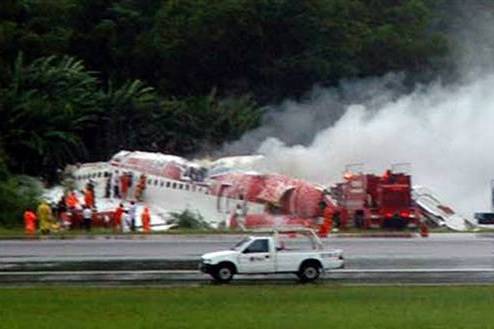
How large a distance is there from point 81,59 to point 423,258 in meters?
40.3

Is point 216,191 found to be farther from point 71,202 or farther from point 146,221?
point 71,202

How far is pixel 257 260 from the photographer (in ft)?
101

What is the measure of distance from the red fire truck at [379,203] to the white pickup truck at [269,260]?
20.7 metres

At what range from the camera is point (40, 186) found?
59.0 metres

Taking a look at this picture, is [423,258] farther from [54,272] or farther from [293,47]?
[293,47]

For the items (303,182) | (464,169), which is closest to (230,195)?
(303,182)

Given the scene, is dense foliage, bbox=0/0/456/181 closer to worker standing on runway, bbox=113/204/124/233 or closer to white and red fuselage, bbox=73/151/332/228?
white and red fuselage, bbox=73/151/332/228

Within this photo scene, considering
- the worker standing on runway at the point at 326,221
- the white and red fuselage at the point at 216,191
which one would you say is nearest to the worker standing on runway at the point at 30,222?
the white and red fuselage at the point at 216,191

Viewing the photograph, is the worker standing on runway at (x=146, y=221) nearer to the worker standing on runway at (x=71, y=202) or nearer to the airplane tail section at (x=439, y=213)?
the worker standing on runway at (x=71, y=202)

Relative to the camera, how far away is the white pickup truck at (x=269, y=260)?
30.4 metres

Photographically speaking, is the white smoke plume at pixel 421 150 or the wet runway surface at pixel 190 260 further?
the white smoke plume at pixel 421 150

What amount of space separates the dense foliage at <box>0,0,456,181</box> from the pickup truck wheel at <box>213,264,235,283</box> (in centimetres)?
3108

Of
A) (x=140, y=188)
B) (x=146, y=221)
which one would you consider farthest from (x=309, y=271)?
(x=140, y=188)

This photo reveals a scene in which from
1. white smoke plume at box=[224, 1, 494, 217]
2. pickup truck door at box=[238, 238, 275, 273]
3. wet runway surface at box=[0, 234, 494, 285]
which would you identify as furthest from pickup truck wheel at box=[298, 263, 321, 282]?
white smoke plume at box=[224, 1, 494, 217]
